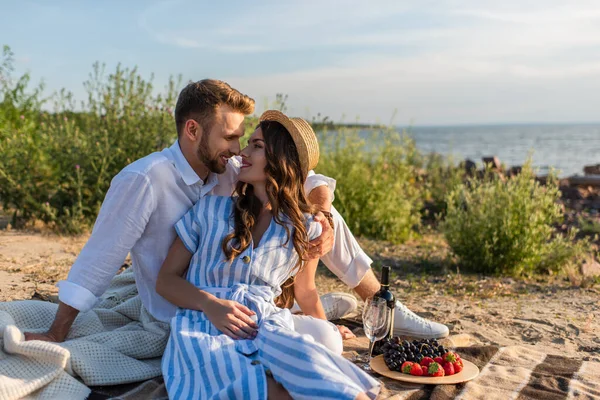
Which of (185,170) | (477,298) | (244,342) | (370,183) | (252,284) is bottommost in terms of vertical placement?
(477,298)

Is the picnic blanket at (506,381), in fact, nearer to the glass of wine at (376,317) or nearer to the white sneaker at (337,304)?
the glass of wine at (376,317)

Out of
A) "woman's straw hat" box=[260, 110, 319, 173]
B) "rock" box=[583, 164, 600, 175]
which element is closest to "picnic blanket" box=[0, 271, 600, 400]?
"woman's straw hat" box=[260, 110, 319, 173]

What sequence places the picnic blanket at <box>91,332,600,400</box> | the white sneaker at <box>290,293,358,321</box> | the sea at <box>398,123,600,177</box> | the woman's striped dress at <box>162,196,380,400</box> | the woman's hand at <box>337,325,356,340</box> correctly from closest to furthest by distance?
the woman's striped dress at <box>162,196,380,400</box> → the picnic blanket at <box>91,332,600,400</box> → the woman's hand at <box>337,325,356,340</box> → the white sneaker at <box>290,293,358,321</box> → the sea at <box>398,123,600,177</box>

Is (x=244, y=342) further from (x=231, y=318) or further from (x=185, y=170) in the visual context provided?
(x=185, y=170)

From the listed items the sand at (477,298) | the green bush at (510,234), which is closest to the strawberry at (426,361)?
the sand at (477,298)

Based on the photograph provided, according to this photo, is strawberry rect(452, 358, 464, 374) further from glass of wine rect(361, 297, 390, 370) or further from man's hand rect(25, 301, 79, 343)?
man's hand rect(25, 301, 79, 343)

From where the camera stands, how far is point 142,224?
3266 mm

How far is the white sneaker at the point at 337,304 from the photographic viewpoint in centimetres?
421

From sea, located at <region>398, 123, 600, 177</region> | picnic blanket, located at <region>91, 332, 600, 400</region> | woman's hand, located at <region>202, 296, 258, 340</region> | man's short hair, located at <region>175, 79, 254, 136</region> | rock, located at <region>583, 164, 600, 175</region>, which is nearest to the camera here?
woman's hand, located at <region>202, 296, 258, 340</region>

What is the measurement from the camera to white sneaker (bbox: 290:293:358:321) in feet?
13.8

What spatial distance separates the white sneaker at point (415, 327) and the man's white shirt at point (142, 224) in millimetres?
1336

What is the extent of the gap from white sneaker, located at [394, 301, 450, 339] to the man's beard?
4.74 ft

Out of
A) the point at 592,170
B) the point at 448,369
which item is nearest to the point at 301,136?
the point at 448,369

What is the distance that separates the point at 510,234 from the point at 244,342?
12.5 feet
